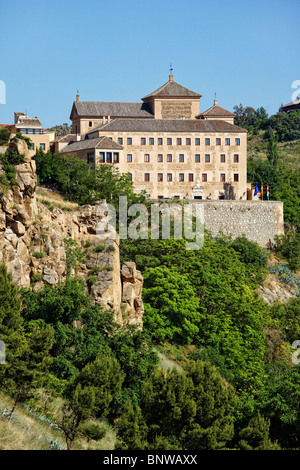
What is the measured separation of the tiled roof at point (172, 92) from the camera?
67688mm

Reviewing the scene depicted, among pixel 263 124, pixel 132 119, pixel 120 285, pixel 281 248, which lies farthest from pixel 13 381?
pixel 263 124

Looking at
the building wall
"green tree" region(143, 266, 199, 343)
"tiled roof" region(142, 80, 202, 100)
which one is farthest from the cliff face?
"tiled roof" region(142, 80, 202, 100)

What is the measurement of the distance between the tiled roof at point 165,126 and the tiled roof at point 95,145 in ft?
5.49

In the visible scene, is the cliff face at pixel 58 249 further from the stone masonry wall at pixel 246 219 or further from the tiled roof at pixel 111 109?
the tiled roof at pixel 111 109

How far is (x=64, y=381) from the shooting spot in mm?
28391

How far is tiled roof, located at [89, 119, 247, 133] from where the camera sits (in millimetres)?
63250

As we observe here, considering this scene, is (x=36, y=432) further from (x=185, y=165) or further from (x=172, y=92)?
(x=172, y=92)

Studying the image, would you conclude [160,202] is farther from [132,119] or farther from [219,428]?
[219,428]

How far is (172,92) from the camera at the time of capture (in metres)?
68.0

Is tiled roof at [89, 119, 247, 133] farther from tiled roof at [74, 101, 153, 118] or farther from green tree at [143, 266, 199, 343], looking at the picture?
green tree at [143, 266, 199, 343]

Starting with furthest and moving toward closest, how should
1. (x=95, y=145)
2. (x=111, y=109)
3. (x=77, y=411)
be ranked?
(x=111, y=109) → (x=95, y=145) → (x=77, y=411)

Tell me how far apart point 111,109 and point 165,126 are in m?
6.57

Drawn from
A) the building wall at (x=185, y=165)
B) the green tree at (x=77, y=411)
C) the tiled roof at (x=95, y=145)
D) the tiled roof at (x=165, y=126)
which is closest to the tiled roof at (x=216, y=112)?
the tiled roof at (x=165, y=126)

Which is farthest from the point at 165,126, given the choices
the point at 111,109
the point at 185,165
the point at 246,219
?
the point at 246,219
